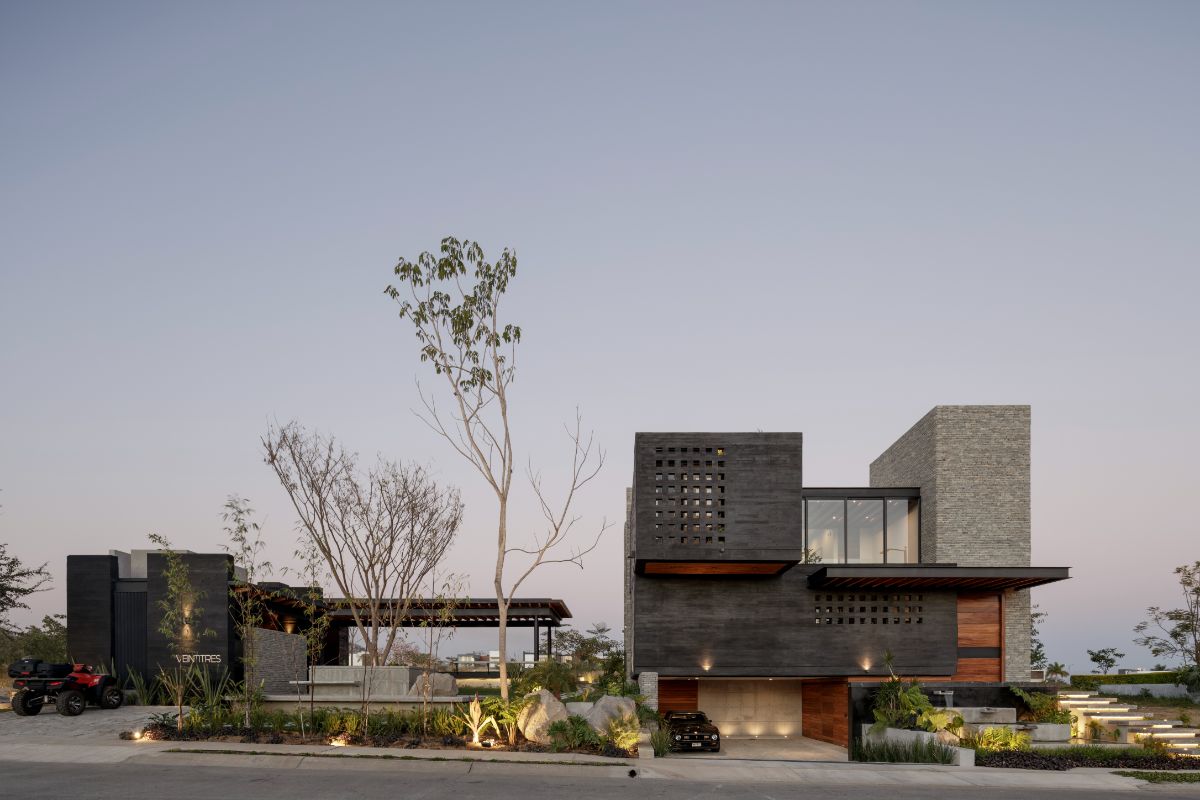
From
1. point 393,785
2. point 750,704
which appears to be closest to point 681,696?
point 750,704

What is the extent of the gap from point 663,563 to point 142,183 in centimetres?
1832

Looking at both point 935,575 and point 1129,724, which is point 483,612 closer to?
point 935,575

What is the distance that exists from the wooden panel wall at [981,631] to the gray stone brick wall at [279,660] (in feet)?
71.8

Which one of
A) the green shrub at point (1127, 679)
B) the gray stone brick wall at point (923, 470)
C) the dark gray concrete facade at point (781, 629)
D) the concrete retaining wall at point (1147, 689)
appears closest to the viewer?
the dark gray concrete facade at point (781, 629)

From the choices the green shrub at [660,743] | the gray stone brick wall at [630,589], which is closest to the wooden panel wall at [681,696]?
the gray stone brick wall at [630,589]

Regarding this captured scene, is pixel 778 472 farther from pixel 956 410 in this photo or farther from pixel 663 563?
pixel 956 410

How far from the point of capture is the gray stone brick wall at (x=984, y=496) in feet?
88.9

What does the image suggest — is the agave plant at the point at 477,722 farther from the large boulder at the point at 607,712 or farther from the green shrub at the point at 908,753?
the green shrub at the point at 908,753

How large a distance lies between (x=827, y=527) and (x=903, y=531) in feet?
9.42

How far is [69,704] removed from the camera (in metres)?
20.9

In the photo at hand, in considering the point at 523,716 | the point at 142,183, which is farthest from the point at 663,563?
the point at 142,183

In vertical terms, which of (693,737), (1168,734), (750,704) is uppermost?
(1168,734)

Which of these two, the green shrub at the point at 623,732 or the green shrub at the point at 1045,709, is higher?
the green shrub at the point at 623,732

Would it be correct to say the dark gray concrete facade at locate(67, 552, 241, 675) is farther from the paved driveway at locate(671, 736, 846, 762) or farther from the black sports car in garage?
the paved driveway at locate(671, 736, 846, 762)
